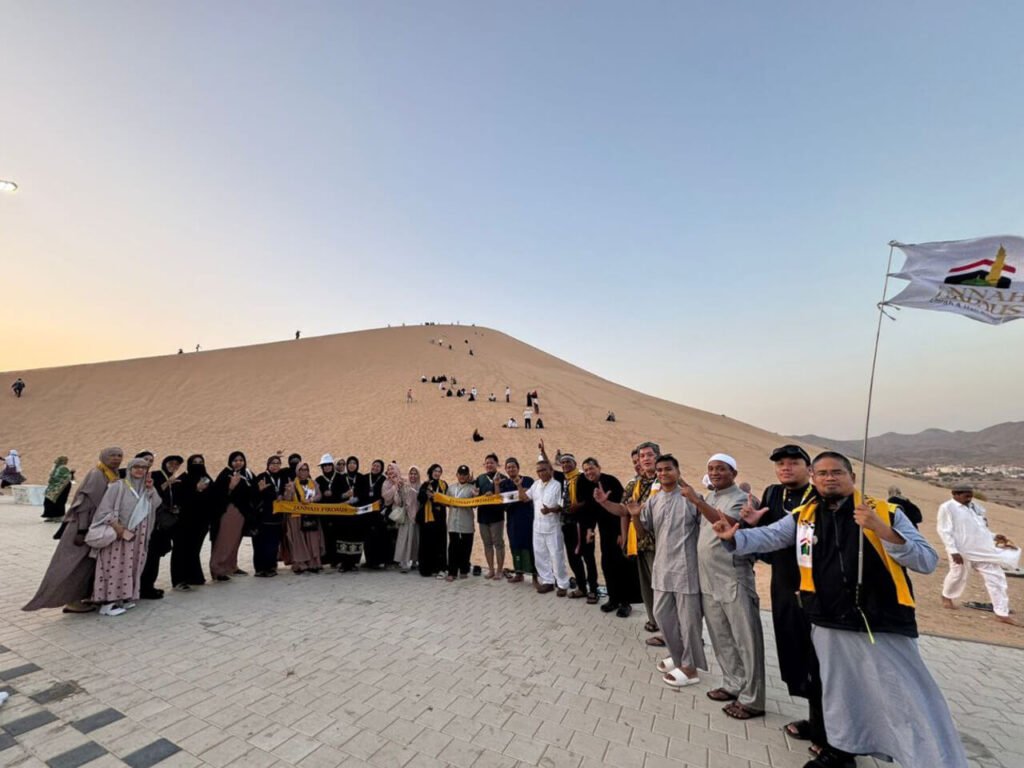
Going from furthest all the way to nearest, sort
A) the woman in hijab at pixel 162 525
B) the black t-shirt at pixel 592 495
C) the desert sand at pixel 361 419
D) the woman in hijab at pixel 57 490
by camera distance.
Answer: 1. the desert sand at pixel 361 419
2. the woman in hijab at pixel 57 490
3. the woman in hijab at pixel 162 525
4. the black t-shirt at pixel 592 495

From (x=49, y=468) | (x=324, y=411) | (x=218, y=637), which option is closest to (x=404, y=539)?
(x=218, y=637)

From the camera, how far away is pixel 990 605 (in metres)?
7.03

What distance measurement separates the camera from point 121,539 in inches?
219

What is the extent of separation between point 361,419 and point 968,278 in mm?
27335

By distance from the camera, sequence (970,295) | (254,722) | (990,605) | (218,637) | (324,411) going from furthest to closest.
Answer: (324,411) < (990,605) < (218,637) < (970,295) < (254,722)

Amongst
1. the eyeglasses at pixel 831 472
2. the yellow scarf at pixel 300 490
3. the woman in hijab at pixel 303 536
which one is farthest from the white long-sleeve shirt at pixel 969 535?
the yellow scarf at pixel 300 490

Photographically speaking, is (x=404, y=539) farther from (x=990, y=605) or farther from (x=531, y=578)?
(x=990, y=605)

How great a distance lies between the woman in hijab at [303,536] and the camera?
7508 millimetres

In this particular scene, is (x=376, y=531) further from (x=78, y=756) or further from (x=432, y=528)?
(x=78, y=756)

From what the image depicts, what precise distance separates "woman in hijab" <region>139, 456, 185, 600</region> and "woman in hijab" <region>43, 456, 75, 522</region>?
22.5ft

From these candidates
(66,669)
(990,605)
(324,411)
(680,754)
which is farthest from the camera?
(324,411)

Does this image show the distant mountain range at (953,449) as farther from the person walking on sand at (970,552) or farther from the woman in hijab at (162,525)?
the woman in hijab at (162,525)

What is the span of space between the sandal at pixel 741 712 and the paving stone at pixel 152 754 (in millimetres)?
3839

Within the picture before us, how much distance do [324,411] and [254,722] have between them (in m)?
29.0
